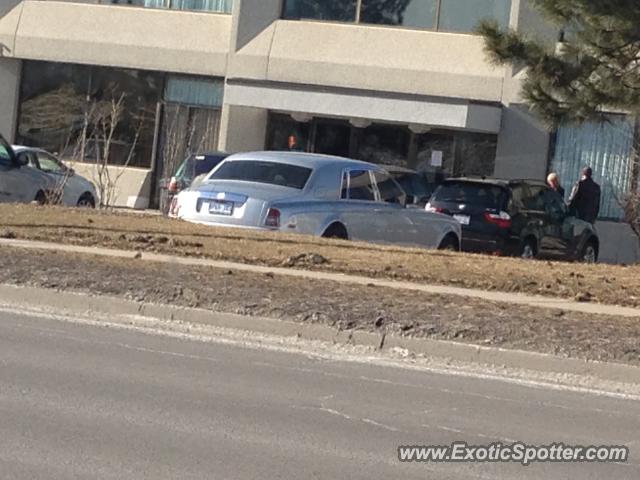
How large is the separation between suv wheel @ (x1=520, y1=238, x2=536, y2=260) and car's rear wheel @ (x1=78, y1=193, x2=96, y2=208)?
8935mm

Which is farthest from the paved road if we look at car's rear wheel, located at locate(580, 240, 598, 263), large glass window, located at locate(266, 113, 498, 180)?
large glass window, located at locate(266, 113, 498, 180)

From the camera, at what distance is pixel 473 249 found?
21.8 metres

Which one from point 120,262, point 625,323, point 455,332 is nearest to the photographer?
point 455,332

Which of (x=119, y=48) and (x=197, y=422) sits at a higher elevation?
(x=119, y=48)

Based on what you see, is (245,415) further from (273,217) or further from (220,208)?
(220,208)

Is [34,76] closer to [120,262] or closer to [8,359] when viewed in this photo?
[120,262]

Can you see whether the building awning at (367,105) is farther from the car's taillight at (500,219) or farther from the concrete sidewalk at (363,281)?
the concrete sidewalk at (363,281)

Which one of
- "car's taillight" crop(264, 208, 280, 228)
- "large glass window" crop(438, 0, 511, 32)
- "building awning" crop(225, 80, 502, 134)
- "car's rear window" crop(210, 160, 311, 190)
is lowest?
"car's taillight" crop(264, 208, 280, 228)

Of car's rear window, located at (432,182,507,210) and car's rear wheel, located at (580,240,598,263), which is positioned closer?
car's rear window, located at (432,182,507,210)

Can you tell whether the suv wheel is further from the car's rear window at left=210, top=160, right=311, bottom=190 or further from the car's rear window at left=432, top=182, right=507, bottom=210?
the car's rear window at left=210, top=160, right=311, bottom=190

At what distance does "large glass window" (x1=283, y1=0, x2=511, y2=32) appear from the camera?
2944cm

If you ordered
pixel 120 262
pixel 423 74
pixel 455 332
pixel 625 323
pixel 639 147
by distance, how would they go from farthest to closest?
1. pixel 423 74
2. pixel 639 147
3. pixel 120 262
4. pixel 625 323
5. pixel 455 332

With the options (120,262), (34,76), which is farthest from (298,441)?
(34,76)

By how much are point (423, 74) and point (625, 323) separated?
17.3 m
